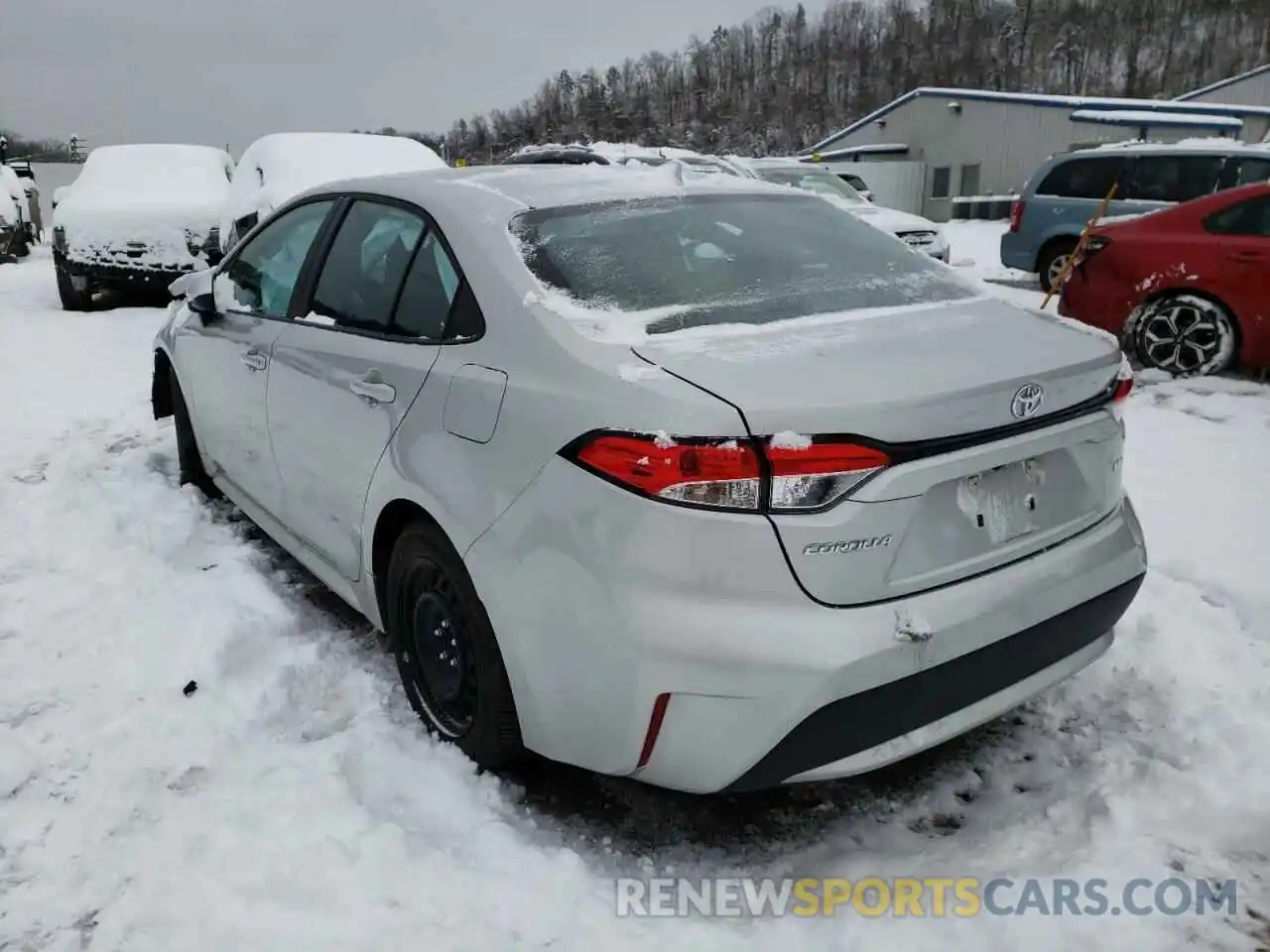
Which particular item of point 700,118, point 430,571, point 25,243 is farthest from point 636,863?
point 700,118

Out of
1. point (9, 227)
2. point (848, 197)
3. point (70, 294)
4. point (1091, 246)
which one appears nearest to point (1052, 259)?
point (848, 197)

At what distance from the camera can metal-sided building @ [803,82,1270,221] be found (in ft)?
98.8

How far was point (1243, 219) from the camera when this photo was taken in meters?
6.66

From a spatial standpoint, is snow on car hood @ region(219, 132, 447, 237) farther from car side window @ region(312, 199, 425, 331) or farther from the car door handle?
the car door handle

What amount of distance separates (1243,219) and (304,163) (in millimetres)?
8325

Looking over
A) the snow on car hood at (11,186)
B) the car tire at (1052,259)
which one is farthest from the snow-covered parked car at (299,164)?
the snow on car hood at (11,186)

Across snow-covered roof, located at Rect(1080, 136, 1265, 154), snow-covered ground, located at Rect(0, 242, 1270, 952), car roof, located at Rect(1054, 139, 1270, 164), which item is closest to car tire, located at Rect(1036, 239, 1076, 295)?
car roof, located at Rect(1054, 139, 1270, 164)

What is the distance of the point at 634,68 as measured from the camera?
112062 mm

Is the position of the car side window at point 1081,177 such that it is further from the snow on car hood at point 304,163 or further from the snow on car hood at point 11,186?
the snow on car hood at point 11,186

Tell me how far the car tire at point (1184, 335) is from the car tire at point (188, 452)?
6278 millimetres

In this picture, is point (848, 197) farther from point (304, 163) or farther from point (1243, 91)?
point (1243, 91)

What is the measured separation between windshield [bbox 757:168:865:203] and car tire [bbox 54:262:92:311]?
844cm

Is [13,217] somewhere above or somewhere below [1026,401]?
below

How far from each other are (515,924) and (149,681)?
1709 mm
